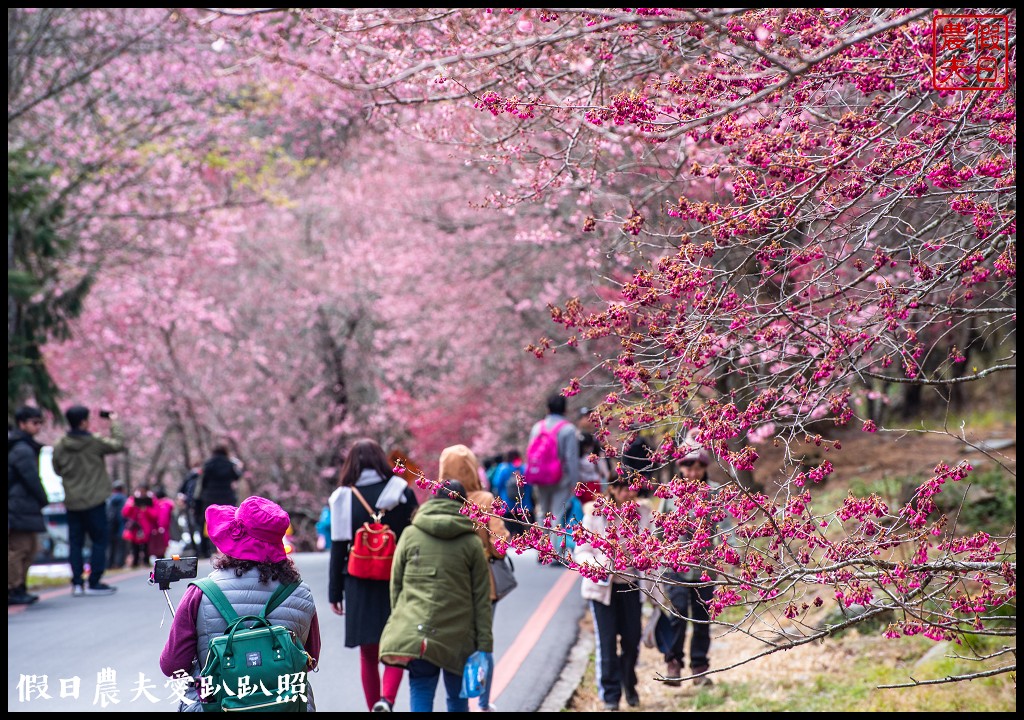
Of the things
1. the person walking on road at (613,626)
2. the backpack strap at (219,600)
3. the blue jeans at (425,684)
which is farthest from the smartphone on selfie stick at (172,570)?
the person walking on road at (613,626)

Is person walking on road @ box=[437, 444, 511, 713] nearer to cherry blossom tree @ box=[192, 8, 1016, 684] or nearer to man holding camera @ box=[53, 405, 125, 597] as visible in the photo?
cherry blossom tree @ box=[192, 8, 1016, 684]

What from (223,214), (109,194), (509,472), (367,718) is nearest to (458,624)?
(367,718)

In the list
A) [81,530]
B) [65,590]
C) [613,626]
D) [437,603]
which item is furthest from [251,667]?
[65,590]

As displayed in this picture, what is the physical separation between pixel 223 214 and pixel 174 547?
11.0m

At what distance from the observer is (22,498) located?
10.9 m

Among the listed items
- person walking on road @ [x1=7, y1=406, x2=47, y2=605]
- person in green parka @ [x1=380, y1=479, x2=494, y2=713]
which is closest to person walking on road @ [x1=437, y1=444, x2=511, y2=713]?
person in green parka @ [x1=380, y1=479, x2=494, y2=713]

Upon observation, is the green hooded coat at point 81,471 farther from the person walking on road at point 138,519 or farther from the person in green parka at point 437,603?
the person walking on road at point 138,519

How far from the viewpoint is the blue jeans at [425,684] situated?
6176 mm

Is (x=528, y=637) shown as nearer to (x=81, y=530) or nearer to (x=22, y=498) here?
(x=81, y=530)

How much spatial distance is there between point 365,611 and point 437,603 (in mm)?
941

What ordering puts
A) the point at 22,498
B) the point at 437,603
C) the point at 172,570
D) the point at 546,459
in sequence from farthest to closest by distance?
1. the point at 546,459
2. the point at 22,498
3. the point at 437,603
4. the point at 172,570

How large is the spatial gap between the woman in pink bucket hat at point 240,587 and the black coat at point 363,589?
2.40 m

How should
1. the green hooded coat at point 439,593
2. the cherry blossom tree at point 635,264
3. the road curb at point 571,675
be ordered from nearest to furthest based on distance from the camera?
the cherry blossom tree at point 635,264 → the green hooded coat at point 439,593 → the road curb at point 571,675

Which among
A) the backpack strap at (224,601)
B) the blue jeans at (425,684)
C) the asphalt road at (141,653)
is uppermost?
the backpack strap at (224,601)
